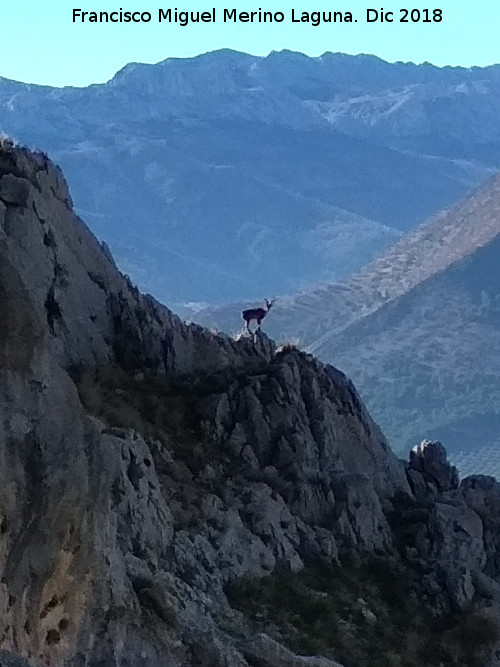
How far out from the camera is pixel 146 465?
44.1 ft

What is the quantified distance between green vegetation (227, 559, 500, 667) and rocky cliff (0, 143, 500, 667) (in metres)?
0.03

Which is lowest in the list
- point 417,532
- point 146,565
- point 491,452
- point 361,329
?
point 146,565

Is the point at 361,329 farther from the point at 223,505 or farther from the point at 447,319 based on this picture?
the point at 223,505

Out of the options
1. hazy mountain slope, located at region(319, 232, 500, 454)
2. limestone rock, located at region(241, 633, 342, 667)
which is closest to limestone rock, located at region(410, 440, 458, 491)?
limestone rock, located at region(241, 633, 342, 667)

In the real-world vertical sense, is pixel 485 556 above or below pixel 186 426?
below

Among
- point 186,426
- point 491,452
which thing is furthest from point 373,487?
point 491,452

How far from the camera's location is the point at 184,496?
1441cm

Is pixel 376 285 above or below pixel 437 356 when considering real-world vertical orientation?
above

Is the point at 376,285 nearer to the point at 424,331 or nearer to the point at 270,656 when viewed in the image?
the point at 424,331

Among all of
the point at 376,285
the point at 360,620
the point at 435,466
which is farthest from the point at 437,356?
the point at 360,620

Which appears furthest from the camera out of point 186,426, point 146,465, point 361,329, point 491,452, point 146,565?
point 361,329

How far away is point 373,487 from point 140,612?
27.1 ft

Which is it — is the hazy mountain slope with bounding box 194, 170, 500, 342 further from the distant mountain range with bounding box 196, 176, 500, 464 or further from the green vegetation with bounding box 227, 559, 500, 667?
the green vegetation with bounding box 227, 559, 500, 667

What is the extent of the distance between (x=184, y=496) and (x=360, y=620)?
2.80 m
